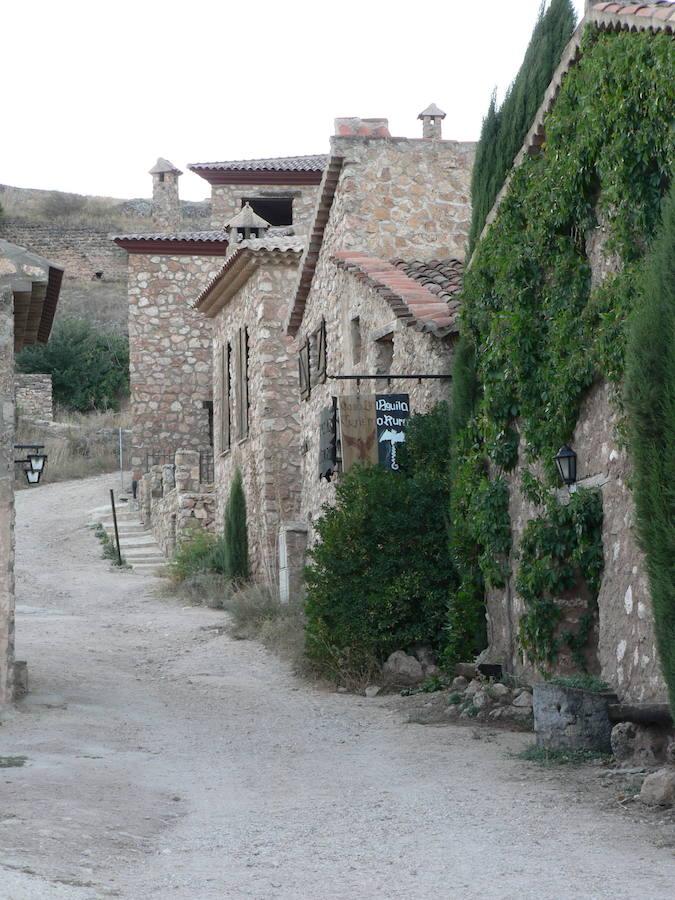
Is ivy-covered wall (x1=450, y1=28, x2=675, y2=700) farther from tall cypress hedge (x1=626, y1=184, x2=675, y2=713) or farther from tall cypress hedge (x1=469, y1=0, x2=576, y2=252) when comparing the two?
tall cypress hedge (x1=626, y1=184, x2=675, y2=713)

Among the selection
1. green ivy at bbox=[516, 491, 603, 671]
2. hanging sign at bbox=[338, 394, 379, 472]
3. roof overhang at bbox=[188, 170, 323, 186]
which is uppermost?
roof overhang at bbox=[188, 170, 323, 186]

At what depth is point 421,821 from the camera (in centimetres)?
723

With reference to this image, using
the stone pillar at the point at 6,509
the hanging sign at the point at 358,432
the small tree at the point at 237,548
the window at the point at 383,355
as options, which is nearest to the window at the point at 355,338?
the window at the point at 383,355

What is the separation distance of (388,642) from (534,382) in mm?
3277

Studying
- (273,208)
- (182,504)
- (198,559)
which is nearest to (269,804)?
(198,559)

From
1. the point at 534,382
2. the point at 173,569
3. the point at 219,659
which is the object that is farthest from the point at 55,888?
the point at 173,569

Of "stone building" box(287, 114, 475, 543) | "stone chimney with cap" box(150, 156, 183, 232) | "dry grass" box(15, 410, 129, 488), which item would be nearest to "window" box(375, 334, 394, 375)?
"stone building" box(287, 114, 475, 543)

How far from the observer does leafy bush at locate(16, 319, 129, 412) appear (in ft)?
129

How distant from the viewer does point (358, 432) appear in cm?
1353

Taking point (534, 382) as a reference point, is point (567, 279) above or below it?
above

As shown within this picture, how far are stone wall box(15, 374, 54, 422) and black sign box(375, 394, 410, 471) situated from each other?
2298cm

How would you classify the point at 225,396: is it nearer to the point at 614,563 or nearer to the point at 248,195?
the point at 248,195

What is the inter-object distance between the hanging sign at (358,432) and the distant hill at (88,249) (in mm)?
32012

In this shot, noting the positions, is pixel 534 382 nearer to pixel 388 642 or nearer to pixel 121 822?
pixel 388 642
